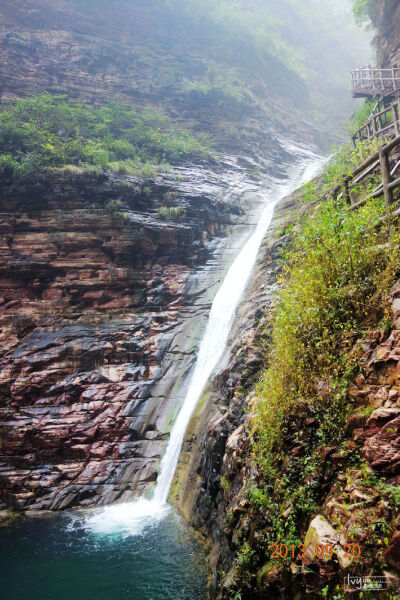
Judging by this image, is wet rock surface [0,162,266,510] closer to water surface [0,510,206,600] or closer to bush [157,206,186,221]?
bush [157,206,186,221]

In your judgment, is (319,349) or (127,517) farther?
(127,517)

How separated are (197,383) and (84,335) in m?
4.84

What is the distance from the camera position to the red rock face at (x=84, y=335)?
11.3 meters

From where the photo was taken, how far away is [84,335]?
13.9 metres

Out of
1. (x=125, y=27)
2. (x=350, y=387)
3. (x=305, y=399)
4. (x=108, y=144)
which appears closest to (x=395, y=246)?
(x=350, y=387)

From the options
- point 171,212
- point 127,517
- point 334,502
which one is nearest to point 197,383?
point 127,517

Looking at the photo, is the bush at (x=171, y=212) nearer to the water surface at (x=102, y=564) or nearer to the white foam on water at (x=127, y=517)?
the white foam on water at (x=127, y=517)

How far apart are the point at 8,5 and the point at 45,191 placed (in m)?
28.8

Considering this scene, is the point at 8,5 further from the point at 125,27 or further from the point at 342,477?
the point at 342,477

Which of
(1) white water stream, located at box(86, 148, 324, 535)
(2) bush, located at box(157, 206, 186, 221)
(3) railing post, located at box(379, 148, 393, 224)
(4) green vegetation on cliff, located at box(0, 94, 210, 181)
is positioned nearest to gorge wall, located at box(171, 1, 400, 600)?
(3) railing post, located at box(379, 148, 393, 224)

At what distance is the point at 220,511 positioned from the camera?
6859 mm

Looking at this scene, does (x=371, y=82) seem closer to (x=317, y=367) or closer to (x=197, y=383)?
(x=197, y=383)

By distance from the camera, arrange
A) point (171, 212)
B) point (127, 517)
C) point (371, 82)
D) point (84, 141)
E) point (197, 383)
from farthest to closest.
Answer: point (84, 141) → point (371, 82) → point (171, 212) → point (197, 383) → point (127, 517)

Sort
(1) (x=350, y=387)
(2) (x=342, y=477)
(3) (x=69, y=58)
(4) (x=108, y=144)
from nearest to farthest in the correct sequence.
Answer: (2) (x=342, y=477) → (1) (x=350, y=387) → (4) (x=108, y=144) → (3) (x=69, y=58)
